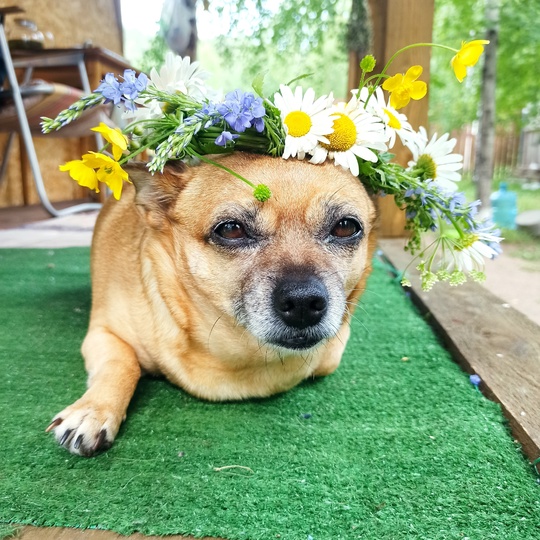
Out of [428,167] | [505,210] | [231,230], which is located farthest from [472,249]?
[505,210]

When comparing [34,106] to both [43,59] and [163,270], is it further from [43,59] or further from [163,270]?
[163,270]

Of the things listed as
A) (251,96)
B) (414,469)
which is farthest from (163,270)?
(414,469)

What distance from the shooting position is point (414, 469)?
3.64ft

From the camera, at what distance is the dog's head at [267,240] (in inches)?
49.2

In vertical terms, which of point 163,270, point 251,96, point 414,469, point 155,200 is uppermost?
point 251,96

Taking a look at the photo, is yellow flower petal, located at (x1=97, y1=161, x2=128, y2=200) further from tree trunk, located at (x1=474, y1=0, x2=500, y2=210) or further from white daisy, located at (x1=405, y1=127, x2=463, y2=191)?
tree trunk, located at (x1=474, y1=0, x2=500, y2=210)

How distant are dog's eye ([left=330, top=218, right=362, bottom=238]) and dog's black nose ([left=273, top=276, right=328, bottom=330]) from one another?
231 mm

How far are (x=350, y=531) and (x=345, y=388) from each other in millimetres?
628

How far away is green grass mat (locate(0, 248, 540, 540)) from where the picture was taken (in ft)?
3.06

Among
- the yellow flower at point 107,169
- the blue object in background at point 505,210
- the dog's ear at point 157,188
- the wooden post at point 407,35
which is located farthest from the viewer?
the blue object in background at point 505,210

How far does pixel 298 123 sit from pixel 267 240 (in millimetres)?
311

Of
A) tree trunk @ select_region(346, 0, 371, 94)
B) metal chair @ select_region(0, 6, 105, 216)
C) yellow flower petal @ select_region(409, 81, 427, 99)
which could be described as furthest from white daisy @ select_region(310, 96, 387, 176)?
metal chair @ select_region(0, 6, 105, 216)

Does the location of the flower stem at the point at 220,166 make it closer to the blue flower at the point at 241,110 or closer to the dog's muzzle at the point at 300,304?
the blue flower at the point at 241,110

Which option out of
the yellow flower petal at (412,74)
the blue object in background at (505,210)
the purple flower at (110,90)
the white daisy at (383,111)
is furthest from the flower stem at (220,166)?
the blue object in background at (505,210)
